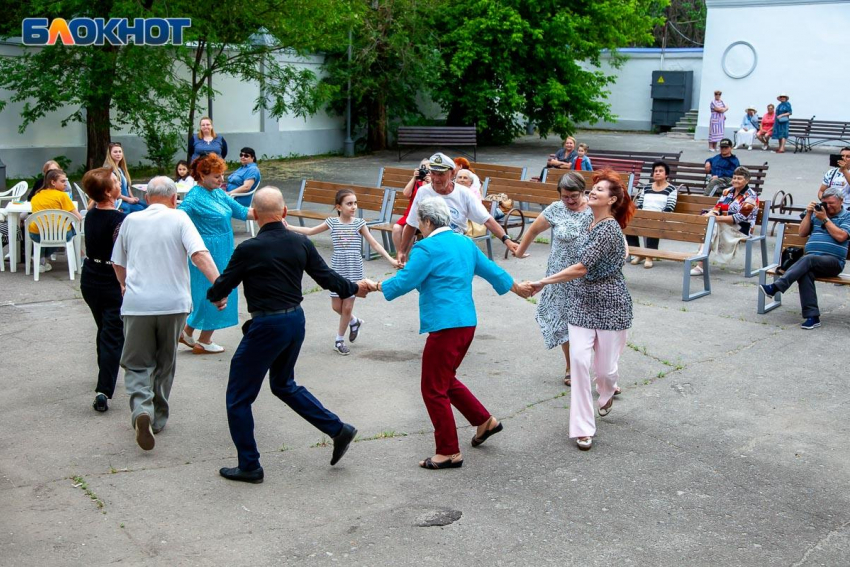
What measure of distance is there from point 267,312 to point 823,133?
27034mm

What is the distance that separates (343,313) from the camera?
8.26 metres

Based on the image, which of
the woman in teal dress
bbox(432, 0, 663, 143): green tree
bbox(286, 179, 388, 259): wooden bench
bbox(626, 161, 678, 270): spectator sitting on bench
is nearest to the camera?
the woman in teal dress

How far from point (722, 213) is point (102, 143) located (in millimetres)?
11828

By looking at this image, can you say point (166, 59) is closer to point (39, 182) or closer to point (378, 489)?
point (39, 182)

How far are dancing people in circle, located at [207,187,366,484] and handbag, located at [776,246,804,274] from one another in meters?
5.99

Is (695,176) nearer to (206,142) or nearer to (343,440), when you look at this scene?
(206,142)

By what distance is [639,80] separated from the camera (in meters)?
37.3

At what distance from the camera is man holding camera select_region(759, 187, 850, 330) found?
951cm

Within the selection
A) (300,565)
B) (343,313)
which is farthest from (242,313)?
(300,565)

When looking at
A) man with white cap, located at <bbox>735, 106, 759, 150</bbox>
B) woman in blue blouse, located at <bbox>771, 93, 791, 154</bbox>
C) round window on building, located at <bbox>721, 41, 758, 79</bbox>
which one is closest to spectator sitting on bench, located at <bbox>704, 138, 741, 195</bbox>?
woman in blue blouse, located at <bbox>771, 93, 791, 154</bbox>

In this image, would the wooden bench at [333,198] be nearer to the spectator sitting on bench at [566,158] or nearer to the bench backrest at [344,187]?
the bench backrest at [344,187]

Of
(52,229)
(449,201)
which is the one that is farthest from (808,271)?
(52,229)

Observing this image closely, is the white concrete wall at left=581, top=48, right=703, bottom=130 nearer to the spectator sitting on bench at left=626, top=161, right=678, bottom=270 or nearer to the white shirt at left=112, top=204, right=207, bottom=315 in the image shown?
the spectator sitting on bench at left=626, top=161, right=678, bottom=270

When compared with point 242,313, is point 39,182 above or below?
above
